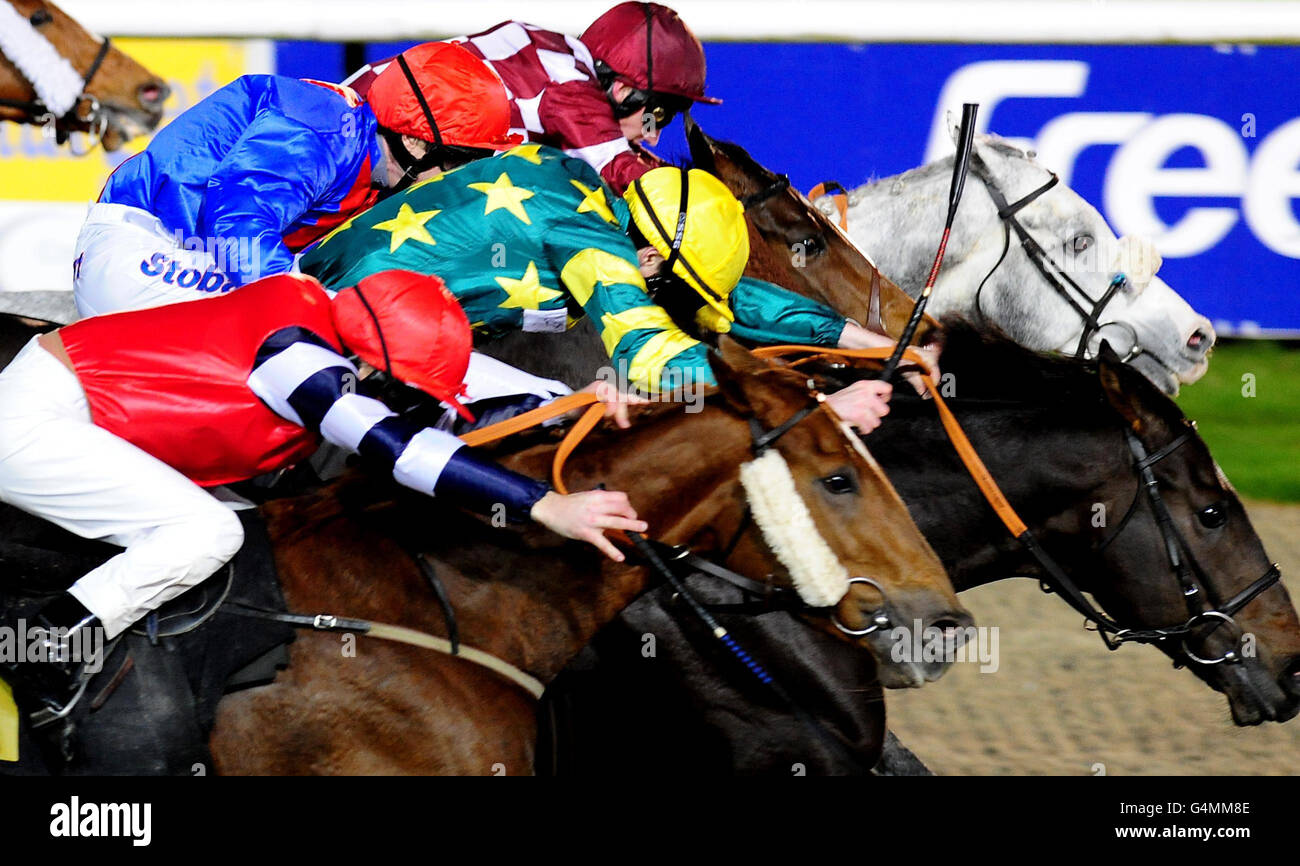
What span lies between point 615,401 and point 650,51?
155 cm

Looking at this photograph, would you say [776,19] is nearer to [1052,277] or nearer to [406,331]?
[1052,277]

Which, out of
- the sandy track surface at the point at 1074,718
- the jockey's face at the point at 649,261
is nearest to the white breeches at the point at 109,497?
the jockey's face at the point at 649,261

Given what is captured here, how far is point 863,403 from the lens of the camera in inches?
123

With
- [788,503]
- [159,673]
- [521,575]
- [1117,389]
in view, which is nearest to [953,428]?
[1117,389]

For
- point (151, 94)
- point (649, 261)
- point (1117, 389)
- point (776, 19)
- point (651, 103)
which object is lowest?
point (1117, 389)

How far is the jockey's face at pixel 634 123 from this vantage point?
4137 mm

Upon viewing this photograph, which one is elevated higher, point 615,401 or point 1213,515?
point 615,401

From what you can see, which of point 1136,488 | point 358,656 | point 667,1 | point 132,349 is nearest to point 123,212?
point 132,349

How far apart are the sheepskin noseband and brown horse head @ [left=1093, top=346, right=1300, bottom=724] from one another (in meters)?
1.02

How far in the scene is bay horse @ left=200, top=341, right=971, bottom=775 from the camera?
105 inches

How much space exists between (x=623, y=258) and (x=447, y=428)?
0.59m

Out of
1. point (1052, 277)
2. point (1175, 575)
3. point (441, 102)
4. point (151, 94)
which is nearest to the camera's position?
point (1175, 575)

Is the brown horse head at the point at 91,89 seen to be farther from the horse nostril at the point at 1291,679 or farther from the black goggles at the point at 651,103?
the horse nostril at the point at 1291,679
